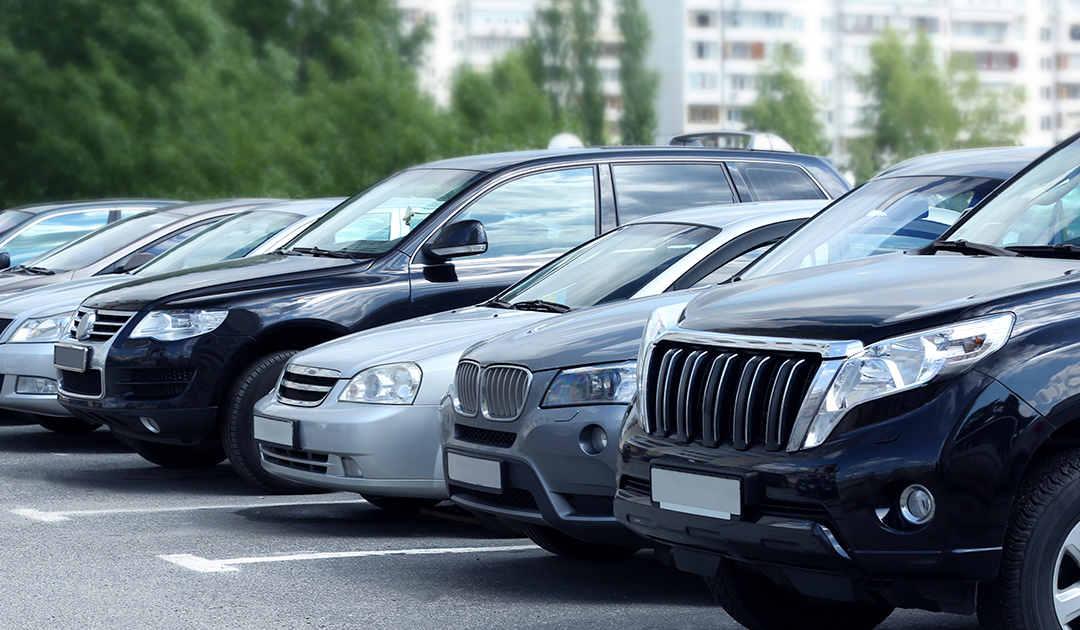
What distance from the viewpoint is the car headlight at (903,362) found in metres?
3.72

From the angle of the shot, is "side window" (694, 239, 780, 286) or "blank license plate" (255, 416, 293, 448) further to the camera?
"blank license plate" (255, 416, 293, 448)

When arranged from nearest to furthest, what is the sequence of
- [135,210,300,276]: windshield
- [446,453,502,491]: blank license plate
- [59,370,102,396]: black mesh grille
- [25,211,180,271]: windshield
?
[446,453,502,491]: blank license plate < [59,370,102,396]: black mesh grille < [135,210,300,276]: windshield < [25,211,180,271]: windshield

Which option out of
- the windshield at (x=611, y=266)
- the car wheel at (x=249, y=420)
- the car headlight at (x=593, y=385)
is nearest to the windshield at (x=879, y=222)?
the windshield at (x=611, y=266)

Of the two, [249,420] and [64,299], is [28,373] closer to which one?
[64,299]

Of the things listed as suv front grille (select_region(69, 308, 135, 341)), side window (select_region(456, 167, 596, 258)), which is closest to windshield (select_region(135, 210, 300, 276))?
suv front grille (select_region(69, 308, 135, 341))

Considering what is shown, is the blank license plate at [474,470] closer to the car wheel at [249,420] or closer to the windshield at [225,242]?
the car wheel at [249,420]

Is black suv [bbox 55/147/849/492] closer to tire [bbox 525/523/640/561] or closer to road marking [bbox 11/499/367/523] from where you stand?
road marking [bbox 11/499/367/523]

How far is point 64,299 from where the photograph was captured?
10148 millimetres

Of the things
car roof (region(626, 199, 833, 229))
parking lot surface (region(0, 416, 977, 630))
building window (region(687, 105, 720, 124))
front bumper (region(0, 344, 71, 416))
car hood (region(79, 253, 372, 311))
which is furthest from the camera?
building window (region(687, 105, 720, 124))

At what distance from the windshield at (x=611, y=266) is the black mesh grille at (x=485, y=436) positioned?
4.10ft

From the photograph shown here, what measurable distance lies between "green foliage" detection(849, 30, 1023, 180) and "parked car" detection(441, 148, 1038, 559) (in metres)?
85.2

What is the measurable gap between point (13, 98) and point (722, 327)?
36223 mm

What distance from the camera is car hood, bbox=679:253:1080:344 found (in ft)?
12.6

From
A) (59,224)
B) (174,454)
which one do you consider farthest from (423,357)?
(59,224)
